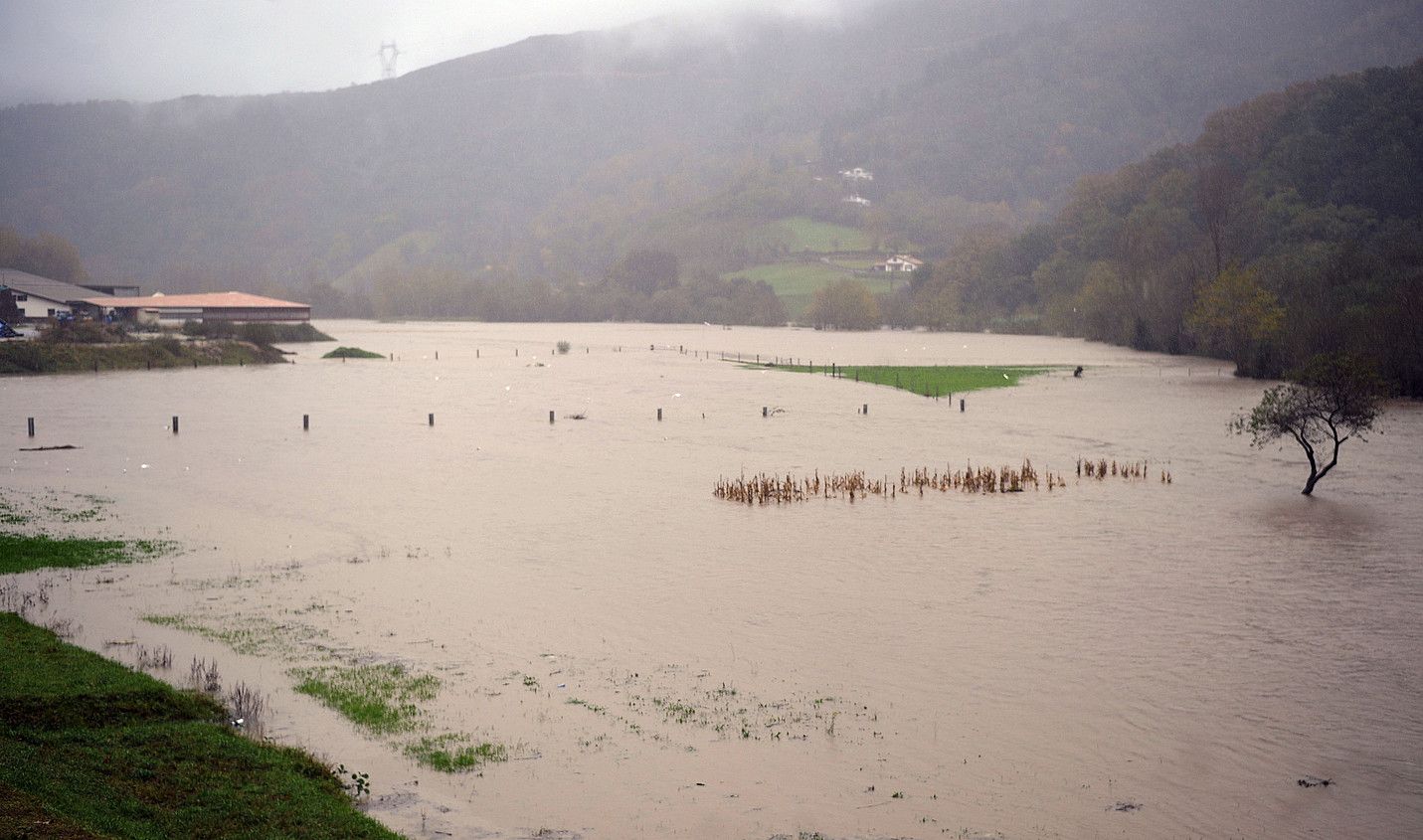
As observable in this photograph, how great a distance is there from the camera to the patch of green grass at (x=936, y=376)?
61156 millimetres

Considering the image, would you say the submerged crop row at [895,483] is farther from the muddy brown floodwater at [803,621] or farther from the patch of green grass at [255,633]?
the patch of green grass at [255,633]

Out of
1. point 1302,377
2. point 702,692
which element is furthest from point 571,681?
point 1302,377

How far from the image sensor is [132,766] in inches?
402

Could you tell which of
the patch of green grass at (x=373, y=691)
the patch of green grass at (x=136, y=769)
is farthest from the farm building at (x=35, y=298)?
the patch of green grass at (x=136, y=769)

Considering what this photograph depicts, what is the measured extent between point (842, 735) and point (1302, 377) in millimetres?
21917

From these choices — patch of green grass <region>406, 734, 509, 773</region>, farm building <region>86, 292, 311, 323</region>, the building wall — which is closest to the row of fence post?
patch of green grass <region>406, 734, 509, 773</region>

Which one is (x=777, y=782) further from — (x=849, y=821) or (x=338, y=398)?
(x=338, y=398)

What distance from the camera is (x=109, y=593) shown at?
1825 centimetres

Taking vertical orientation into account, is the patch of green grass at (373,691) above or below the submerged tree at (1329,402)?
below

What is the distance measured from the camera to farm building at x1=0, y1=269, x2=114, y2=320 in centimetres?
8894

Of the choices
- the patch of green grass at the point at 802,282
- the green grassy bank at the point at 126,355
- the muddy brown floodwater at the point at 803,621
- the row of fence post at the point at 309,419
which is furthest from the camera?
the patch of green grass at the point at 802,282

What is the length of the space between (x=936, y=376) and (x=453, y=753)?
57.7 metres

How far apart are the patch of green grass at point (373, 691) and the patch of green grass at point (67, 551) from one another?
7.38m

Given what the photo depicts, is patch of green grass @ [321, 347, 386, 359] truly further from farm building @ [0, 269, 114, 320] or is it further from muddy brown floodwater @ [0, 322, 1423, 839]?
muddy brown floodwater @ [0, 322, 1423, 839]
